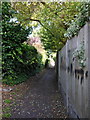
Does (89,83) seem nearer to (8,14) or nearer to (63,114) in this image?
(63,114)

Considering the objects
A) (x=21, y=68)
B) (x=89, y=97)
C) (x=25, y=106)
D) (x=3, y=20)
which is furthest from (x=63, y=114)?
(x=3, y=20)

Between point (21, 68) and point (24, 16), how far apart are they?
3.07 m

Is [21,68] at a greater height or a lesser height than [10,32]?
lesser

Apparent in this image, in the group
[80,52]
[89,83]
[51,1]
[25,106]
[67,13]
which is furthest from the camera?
[67,13]

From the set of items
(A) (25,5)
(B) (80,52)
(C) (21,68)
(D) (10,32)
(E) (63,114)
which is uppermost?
(A) (25,5)

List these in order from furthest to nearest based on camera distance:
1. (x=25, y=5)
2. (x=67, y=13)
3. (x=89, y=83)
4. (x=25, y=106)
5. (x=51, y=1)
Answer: (x=25, y=5) → (x=67, y=13) → (x=51, y=1) → (x=25, y=106) → (x=89, y=83)

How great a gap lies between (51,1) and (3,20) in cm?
301

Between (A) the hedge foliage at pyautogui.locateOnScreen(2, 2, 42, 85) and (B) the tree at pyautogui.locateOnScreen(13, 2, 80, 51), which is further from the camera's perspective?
(A) the hedge foliage at pyautogui.locateOnScreen(2, 2, 42, 85)

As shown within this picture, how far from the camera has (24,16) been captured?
5820 millimetres

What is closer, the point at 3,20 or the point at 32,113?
the point at 32,113

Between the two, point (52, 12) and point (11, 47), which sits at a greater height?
point (52, 12)

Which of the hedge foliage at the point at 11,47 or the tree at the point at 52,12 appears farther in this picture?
the hedge foliage at the point at 11,47

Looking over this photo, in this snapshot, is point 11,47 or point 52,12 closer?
point 52,12

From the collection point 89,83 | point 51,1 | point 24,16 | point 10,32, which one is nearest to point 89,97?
point 89,83
